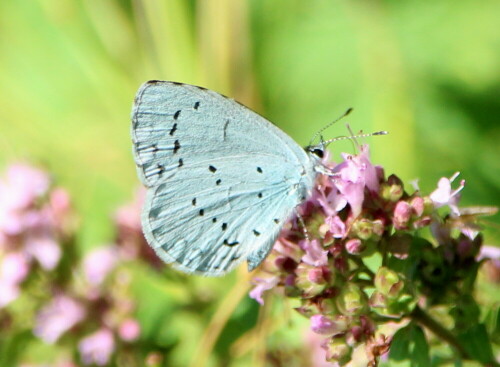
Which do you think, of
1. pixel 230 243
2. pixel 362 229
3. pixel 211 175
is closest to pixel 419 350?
pixel 362 229

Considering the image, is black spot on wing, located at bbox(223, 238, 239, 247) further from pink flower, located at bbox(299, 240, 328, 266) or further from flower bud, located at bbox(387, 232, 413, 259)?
flower bud, located at bbox(387, 232, 413, 259)

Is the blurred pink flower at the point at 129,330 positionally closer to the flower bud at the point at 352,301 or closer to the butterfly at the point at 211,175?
the butterfly at the point at 211,175

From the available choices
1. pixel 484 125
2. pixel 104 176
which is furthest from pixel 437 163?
pixel 104 176

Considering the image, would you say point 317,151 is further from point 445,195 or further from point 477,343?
point 477,343

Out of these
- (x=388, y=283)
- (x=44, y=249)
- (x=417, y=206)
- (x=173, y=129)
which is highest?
(x=173, y=129)

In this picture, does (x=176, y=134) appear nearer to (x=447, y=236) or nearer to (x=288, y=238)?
(x=288, y=238)
